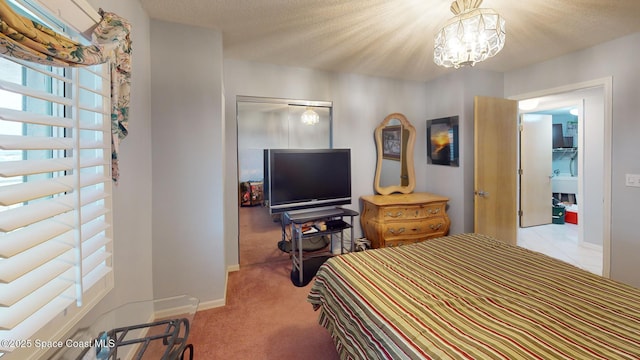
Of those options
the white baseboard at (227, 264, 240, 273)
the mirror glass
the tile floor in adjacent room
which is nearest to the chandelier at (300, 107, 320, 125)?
the mirror glass

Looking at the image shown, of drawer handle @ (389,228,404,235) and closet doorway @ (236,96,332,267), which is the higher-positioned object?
closet doorway @ (236,96,332,267)

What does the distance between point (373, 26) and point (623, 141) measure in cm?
265

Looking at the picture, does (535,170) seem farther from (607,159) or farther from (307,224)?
(307,224)

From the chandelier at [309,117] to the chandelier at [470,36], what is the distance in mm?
1825

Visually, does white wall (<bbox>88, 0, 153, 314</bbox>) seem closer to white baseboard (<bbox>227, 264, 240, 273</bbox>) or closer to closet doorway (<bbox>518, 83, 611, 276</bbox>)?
white baseboard (<bbox>227, 264, 240, 273</bbox>)

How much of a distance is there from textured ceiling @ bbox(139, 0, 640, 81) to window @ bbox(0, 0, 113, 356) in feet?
3.70

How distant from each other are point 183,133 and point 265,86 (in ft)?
4.16

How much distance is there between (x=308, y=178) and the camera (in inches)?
117

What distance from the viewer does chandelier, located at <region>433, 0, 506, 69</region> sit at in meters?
1.47

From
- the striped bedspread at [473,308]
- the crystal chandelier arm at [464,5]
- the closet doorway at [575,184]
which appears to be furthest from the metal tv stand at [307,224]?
the closet doorway at [575,184]

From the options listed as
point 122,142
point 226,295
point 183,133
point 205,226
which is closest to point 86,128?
point 122,142

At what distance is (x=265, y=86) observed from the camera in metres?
3.07

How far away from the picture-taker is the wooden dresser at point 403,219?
3.11 m

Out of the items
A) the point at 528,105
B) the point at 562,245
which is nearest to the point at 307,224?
the point at 562,245
